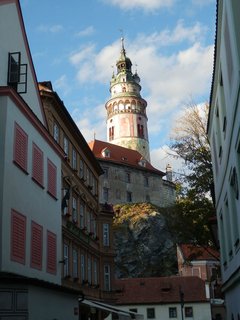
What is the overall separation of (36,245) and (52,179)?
3194 millimetres

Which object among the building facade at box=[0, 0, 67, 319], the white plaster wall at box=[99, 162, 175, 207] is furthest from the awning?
the white plaster wall at box=[99, 162, 175, 207]

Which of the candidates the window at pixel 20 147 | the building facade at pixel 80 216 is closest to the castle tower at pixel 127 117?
the building facade at pixel 80 216

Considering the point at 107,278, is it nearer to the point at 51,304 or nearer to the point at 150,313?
the point at 150,313

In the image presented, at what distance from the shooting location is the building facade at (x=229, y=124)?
10211 millimetres

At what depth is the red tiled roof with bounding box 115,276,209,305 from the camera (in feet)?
174

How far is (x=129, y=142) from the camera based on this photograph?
98500mm

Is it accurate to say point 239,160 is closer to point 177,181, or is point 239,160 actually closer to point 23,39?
point 23,39

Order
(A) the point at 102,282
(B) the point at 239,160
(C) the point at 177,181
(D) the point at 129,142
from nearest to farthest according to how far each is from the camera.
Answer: (B) the point at 239,160, (C) the point at 177,181, (A) the point at 102,282, (D) the point at 129,142

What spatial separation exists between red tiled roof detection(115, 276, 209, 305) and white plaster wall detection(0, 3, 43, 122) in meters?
39.2

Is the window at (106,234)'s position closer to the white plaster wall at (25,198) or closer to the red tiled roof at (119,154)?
the white plaster wall at (25,198)

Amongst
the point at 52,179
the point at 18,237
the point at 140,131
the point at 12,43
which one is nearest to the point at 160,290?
the point at 52,179

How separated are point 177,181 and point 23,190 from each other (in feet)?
47.1

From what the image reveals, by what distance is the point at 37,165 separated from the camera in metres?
16.1

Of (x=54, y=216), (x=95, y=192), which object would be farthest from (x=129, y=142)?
(x=54, y=216)
